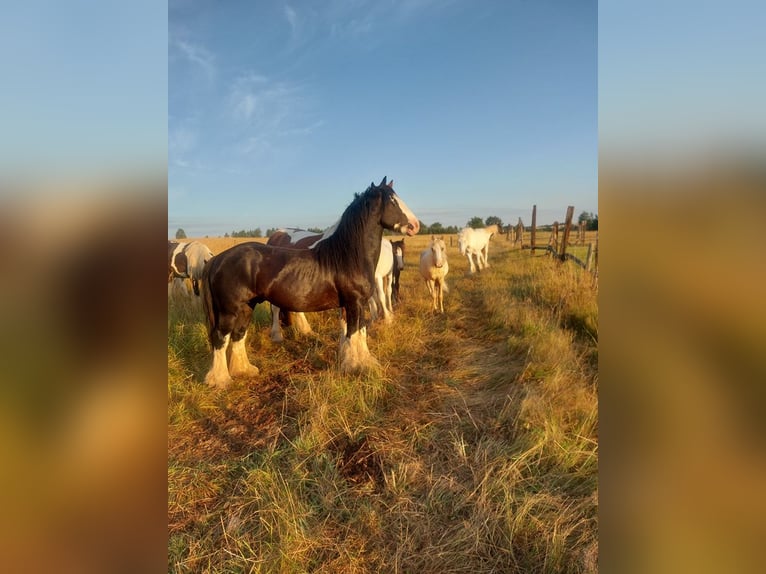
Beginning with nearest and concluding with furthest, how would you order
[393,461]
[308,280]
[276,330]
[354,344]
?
[393,461], [308,280], [354,344], [276,330]

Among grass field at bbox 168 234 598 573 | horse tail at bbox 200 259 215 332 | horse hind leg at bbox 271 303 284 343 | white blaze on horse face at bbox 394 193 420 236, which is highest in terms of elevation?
white blaze on horse face at bbox 394 193 420 236

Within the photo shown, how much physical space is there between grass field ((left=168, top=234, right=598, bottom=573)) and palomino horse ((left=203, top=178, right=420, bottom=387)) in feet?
1.32

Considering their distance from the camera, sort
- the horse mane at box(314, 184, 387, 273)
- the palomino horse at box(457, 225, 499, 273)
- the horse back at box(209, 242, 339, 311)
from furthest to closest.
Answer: the palomino horse at box(457, 225, 499, 273)
the horse mane at box(314, 184, 387, 273)
the horse back at box(209, 242, 339, 311)

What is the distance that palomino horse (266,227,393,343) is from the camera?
592 centimetres

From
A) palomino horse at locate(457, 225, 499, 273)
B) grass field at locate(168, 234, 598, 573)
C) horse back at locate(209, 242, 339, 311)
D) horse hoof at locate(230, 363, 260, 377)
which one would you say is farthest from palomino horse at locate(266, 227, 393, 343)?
palomino horse at locate(457, 225, 499, 273)

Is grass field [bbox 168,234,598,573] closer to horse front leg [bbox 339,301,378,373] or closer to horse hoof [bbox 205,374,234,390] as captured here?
horse hoof [bbox 205,374,234,390]

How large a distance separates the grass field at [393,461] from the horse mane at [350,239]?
1292 mm

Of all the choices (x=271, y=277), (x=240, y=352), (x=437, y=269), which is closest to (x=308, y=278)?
(x=271, y=277)

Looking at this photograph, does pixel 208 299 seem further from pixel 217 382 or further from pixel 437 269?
pixel 437 269

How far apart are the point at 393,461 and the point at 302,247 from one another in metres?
4.37

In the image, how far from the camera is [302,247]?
6.14m
